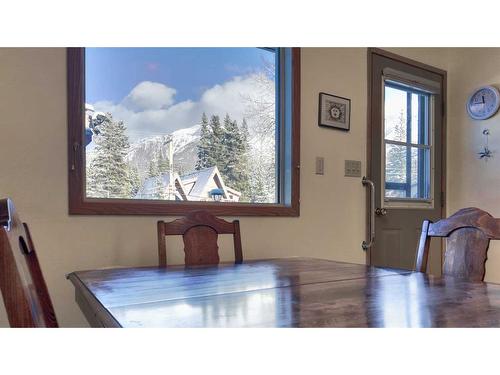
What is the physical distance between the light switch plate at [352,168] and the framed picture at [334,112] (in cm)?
25

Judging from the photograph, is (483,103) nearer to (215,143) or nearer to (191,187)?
(215,143)

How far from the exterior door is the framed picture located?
0.26 meters

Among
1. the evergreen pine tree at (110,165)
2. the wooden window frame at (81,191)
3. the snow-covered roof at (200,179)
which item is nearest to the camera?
the wooden window frame at (81,191)

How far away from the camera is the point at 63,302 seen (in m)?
1.78

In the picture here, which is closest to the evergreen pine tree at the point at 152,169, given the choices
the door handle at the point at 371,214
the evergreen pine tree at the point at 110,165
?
the evergreen pine tree at the point at 110,165

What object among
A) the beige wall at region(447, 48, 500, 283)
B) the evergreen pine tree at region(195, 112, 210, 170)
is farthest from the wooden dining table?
the beige wall at region(447, 48, 500, 283)

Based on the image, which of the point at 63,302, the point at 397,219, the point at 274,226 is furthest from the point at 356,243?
the point at 63,302

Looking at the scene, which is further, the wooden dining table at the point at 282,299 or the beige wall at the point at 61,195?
the beige wall at the point at 61,195

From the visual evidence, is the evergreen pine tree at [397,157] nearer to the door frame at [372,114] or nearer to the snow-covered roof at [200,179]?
the door frame at [372,114]

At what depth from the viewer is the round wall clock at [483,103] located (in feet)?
10.1

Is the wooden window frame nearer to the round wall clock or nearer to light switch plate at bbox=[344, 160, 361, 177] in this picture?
light switch plate at bbox=[344, 160, 361, 177]

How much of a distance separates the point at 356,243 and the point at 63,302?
1.93 m
